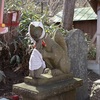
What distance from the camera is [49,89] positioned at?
337 cm

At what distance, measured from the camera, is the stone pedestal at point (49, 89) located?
3.31 metres

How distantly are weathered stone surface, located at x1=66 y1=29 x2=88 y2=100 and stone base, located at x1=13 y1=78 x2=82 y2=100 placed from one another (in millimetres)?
1024

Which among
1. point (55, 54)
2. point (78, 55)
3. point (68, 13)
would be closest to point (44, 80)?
point (55, 54)

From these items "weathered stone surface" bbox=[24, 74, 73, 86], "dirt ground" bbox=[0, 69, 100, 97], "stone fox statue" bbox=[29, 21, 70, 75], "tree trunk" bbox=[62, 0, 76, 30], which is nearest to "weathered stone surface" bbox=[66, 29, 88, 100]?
Answer: "dirt ground" bbox=[0, 69, 100, 97]

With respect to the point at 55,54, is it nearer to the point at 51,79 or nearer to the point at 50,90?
the point at 51,79

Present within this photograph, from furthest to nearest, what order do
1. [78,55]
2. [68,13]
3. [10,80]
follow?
[68,13] → [10,80] → [78,55]

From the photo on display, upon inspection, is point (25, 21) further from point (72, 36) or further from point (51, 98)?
point (51, 98)

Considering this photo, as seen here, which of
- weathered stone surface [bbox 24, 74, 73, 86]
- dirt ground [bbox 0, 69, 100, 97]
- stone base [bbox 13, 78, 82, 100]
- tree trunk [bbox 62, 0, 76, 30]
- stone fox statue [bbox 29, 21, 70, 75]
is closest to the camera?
stone base [bbox 13, 78, 82, 100]

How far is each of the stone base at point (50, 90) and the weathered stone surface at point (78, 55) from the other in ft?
3.36

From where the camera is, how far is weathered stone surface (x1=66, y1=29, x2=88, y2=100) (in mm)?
4836

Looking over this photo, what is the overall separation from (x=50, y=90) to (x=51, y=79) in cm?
23

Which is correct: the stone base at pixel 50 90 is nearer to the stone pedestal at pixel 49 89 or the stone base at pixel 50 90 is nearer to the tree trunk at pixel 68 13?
the stone pedestal at pixel 49 89

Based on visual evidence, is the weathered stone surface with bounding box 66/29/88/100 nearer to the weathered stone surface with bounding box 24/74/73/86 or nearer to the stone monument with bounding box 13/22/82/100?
the stone monument with bounding box 13/22/82/100

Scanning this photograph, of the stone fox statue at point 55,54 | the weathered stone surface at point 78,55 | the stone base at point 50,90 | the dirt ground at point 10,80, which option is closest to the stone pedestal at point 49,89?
the stone base at point 50,90
